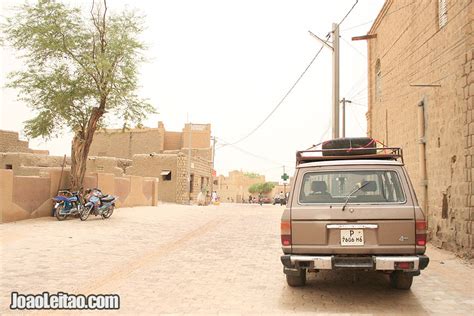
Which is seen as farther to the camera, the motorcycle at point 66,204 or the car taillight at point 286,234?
the motorcycle at point 66,204

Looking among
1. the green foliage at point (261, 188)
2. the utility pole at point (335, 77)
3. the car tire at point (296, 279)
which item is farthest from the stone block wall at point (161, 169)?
the green foliage at point (261, 188)

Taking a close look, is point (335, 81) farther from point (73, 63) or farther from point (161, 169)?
point (161, 169)

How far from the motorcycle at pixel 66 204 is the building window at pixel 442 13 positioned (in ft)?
43.9

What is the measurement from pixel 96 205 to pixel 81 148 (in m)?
2.54

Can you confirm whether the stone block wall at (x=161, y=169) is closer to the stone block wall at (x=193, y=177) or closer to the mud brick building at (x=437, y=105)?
Answer: the stone block wall at (x=193, y=177)

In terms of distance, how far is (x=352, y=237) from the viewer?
17.9ft

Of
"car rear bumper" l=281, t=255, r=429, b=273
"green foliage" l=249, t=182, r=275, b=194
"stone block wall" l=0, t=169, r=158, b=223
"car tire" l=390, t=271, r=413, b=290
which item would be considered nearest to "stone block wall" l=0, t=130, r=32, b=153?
"stone block wall" l=0, t=169, r=158, b=223

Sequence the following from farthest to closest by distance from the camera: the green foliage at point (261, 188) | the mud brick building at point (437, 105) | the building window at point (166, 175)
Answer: the green foliage at point (261, 188), the building window at point (166, 175), the mud brick building at point (437, 105)

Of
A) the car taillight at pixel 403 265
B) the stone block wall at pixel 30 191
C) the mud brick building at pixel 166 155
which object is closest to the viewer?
the car taillight at pixel 403 265

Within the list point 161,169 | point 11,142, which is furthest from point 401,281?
point 11,142

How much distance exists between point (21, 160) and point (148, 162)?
1017cm

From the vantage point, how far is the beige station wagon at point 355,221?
210 inches

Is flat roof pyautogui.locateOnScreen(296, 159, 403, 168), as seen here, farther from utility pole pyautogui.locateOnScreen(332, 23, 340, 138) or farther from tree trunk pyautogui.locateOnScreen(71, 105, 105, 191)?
tree trunk pyautogui.locateOnScreen(71, 105, 105, 191)

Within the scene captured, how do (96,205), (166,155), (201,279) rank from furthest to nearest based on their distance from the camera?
(166,155)
(96,205)
(201,279)
